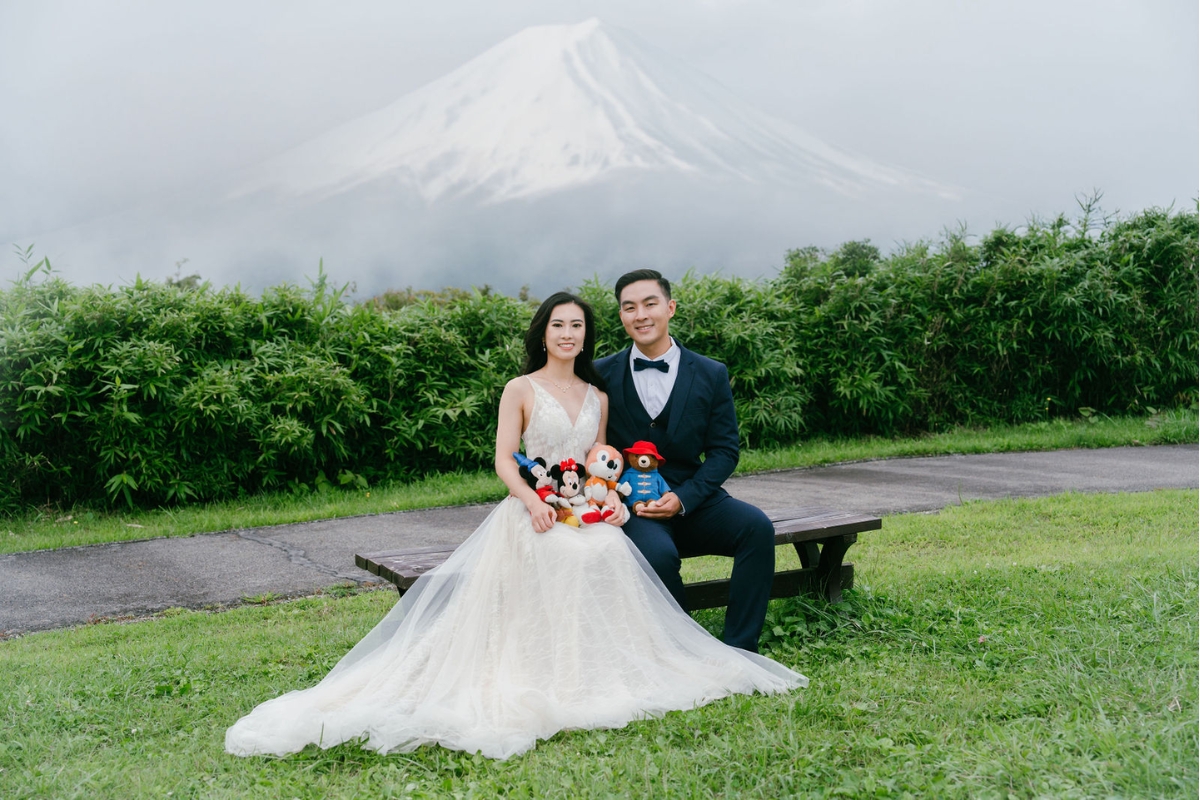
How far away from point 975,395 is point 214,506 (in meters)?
8.72

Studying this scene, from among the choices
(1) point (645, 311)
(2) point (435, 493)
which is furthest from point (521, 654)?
(2) point (435, 493)

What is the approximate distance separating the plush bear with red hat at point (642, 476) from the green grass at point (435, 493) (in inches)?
178

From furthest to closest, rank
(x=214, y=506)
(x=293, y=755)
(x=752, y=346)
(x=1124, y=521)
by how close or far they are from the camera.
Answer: (x=752, y=346), (x=214, y=506), (x=1124, y=521), (x=293, y=755)

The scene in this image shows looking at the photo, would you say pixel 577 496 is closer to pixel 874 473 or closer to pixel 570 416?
pixel 570 416

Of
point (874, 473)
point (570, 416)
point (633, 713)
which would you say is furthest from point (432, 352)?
point (633, 713)

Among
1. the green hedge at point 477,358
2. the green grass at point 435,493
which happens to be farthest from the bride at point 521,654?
the green hedge at point 477,358

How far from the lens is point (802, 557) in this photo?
487cm

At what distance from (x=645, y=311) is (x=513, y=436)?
80cm

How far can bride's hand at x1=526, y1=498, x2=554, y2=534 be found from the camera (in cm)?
389

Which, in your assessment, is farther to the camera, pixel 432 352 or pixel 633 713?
pixel 432 352

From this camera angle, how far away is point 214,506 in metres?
8.63

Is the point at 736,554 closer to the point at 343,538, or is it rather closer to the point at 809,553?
the point at 809,553

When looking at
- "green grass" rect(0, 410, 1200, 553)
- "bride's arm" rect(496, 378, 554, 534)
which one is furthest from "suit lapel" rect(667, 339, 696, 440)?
"green grass" rect(0, 410, 1200, 553)

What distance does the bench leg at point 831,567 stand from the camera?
15.3 feet
